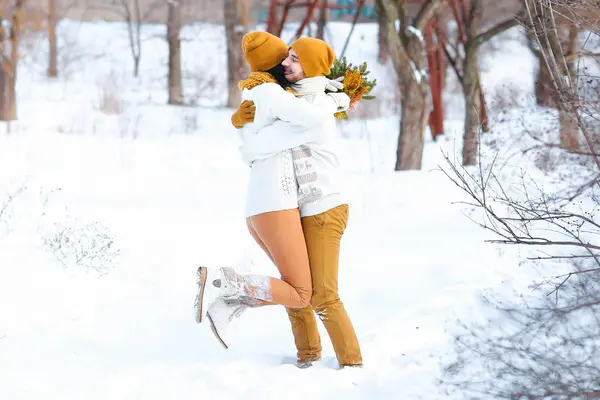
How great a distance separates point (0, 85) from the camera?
13656 mm

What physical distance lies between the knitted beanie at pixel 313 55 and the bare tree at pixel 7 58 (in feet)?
34.7

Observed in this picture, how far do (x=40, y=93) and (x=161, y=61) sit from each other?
5.05m

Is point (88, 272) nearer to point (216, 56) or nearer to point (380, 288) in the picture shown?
point (380, 288)

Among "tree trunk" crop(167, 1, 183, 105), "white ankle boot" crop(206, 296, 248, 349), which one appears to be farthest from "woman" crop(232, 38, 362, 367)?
"tree trunk" crop(167, 1, 183, 105)

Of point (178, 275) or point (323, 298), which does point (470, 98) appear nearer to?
point (178, 275)

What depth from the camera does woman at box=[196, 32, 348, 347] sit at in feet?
11.8

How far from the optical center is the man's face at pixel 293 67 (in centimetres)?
366

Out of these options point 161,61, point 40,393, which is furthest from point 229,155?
point 161,61

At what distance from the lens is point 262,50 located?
3682 millimetres

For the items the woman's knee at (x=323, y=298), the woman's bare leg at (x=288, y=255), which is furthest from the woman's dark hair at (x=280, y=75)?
the woman's knee at (x=323, y=298)

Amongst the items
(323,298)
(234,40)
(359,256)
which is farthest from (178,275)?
(234,40)

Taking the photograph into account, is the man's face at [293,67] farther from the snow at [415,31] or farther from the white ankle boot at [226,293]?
the snow at [415,31]

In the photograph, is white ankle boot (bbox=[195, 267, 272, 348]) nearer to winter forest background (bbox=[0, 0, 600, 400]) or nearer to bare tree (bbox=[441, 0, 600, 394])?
winter forest background (bbox=[0, 0, 600, 400])

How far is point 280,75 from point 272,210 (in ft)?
2.04
